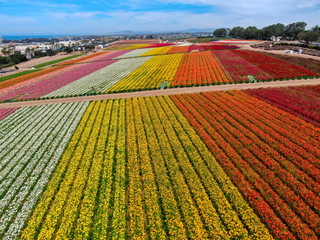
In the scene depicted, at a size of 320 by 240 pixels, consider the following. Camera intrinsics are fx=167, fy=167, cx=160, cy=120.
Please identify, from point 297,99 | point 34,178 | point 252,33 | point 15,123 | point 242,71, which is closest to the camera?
point 34,178

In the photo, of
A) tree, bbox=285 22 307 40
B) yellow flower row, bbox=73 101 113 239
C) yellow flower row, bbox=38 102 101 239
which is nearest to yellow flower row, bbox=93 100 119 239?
yellow flower row, bbox=73 101 113 239

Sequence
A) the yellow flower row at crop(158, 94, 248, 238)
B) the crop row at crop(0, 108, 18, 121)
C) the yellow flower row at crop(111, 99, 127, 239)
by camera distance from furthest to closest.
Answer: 1. the crop row at crop(0, 108, 18, 121)
2. the yellow flower row at crop(111, 99, 127, 239)
3. the yellow flower row at crop(158, 94, 248, 238)

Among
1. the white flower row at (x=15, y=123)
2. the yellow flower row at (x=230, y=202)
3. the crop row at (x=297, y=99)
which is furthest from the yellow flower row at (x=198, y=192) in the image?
the white flower row at (x=15, y=123)

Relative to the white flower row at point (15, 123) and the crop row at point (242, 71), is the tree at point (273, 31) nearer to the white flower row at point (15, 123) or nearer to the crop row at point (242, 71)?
the crop row at point (242, 71)

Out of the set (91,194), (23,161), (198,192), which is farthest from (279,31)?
(23,161)

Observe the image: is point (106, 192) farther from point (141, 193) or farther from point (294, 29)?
point (294, 29)

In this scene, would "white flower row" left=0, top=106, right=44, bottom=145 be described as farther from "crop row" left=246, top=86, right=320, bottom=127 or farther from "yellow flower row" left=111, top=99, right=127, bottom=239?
"crop row" left=246, top=86, right=320, bottom=127

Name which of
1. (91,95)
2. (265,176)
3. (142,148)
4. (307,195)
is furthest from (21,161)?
(307,195)
